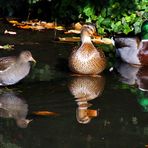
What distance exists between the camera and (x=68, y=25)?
43.3 ft

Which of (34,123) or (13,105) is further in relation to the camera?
(13,105)

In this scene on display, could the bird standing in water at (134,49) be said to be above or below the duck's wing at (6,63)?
below

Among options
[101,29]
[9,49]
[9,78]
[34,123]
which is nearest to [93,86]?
[9,78]

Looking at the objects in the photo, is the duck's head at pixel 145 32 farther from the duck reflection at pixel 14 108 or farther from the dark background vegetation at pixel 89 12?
the duck reflection at pixel 14 108

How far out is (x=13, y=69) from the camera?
8.20 metres

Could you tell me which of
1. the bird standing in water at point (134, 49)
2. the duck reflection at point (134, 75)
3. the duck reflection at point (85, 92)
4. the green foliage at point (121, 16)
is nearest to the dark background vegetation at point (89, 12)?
the green foliage at point (121, 16)

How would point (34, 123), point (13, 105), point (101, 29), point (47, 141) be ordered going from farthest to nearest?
point (101, 29) → point (13, 105) → point (34, 123) → point (47, 141)

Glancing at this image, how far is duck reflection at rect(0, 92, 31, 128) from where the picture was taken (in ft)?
23.3

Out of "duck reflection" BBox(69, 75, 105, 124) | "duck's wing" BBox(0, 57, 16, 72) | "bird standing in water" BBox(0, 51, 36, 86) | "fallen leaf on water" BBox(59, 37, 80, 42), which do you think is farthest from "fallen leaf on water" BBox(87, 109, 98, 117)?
"fallen leaf on water" BBox(59, 37, 80, 42)

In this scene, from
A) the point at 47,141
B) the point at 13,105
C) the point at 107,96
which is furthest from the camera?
the point at 107,96

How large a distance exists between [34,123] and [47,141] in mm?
585

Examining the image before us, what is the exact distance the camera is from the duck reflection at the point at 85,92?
24.1 feet

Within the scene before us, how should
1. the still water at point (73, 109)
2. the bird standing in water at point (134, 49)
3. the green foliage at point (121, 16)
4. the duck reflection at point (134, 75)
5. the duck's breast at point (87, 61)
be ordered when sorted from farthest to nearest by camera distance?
the green foliage at point (121, 16), the bird standing in water at point (134, 49), the duck's breast at point (87, 61), the duck reflection at point (134, 75), the still water at point (73, 109)

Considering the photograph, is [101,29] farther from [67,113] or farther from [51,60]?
[67,113]
